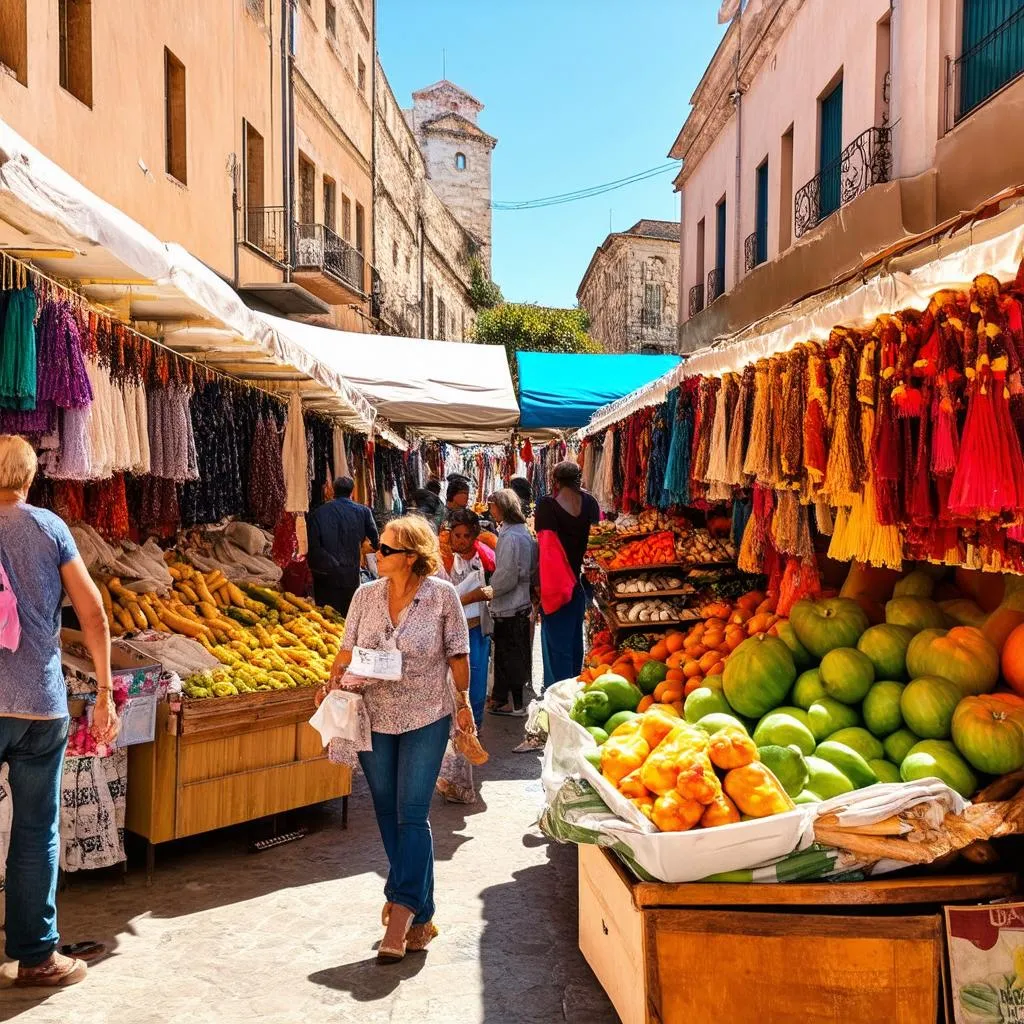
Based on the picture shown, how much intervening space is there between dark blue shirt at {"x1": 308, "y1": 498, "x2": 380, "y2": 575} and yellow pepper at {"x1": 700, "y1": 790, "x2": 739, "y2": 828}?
5.15 m

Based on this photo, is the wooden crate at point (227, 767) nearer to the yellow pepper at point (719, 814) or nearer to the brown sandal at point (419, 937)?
the brown sandal at point (419, 937)

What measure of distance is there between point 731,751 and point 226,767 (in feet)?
9.15

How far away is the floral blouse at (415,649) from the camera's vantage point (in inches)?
137

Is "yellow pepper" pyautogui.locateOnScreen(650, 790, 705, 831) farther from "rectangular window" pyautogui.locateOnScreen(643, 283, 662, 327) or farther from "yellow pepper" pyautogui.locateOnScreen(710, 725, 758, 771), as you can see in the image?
"rectangular window" pyautogui.locateOnScreen(643, 283, 662, 327)

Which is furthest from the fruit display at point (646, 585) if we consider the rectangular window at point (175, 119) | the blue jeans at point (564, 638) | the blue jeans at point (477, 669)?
the rectangular window at point (175, 119)

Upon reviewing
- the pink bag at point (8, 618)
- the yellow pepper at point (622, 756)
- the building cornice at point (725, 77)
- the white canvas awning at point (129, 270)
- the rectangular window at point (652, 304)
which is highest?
the rectangular window at point (652, 304)

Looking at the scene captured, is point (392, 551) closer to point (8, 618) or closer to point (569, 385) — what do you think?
point (8, 618)

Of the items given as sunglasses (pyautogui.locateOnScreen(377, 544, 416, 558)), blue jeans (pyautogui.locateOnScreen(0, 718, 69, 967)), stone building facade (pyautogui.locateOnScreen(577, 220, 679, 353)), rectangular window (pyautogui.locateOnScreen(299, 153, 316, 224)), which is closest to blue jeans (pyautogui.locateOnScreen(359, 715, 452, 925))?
sunglasses (pyautogui.locateOnScreen(377, 544, 416, 558))

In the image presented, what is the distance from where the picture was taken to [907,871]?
2639mm

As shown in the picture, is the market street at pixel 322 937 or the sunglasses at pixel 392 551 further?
the sunglasses at pixel 392 551

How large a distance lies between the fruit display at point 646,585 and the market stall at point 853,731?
Answer: 213 cm

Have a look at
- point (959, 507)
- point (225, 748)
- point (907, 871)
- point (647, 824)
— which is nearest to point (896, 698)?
point (907, 871)

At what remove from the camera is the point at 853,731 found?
3.01 metres

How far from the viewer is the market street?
10.3 feet
